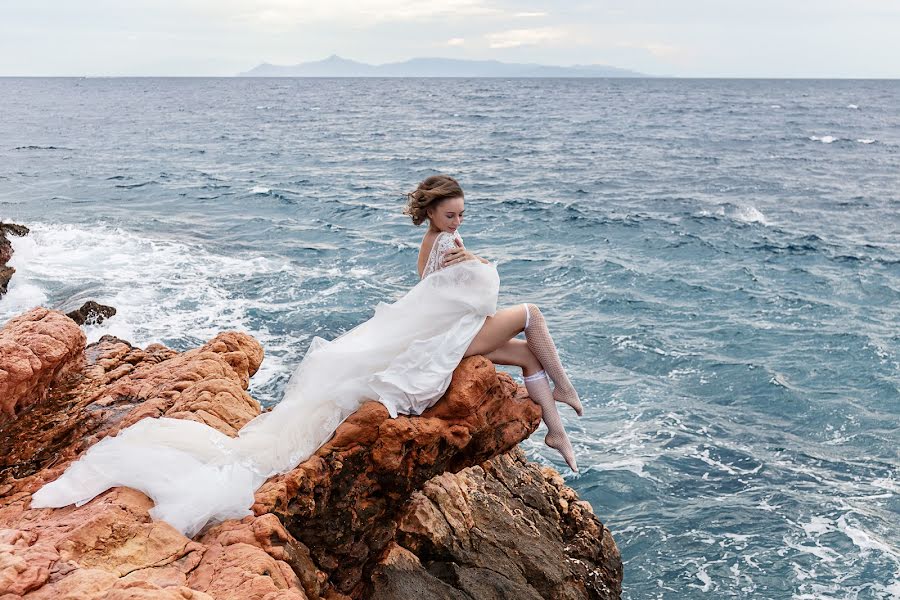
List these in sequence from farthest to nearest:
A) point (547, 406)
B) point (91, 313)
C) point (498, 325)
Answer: point (91, 313) → point (547, 406) → point (498, 325)

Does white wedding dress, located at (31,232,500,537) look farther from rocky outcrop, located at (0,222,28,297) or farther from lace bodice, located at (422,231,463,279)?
rocky outcrop, located at (0,222,28,297)

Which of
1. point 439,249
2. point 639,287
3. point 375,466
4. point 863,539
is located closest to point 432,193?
point 439,249

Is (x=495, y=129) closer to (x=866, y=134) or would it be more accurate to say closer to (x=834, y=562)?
(x=866, y=134)

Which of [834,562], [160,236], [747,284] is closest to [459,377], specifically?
[834,562]

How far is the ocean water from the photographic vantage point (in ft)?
40.5

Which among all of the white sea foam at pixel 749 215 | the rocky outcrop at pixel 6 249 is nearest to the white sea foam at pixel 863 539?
the rocky outcrop at pixel 6 249

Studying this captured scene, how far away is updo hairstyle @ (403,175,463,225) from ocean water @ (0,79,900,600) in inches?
268

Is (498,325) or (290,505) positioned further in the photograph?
(498,325)

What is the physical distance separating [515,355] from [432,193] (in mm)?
1750

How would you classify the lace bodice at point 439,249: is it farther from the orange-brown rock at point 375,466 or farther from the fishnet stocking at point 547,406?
the fishnet stocking at point 547,406

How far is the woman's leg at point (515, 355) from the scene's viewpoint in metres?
7.12

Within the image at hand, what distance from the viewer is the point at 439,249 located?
23.2 ft

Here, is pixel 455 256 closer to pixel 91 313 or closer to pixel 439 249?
pixel 439 249

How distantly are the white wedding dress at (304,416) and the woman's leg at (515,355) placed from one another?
42 centimetres
